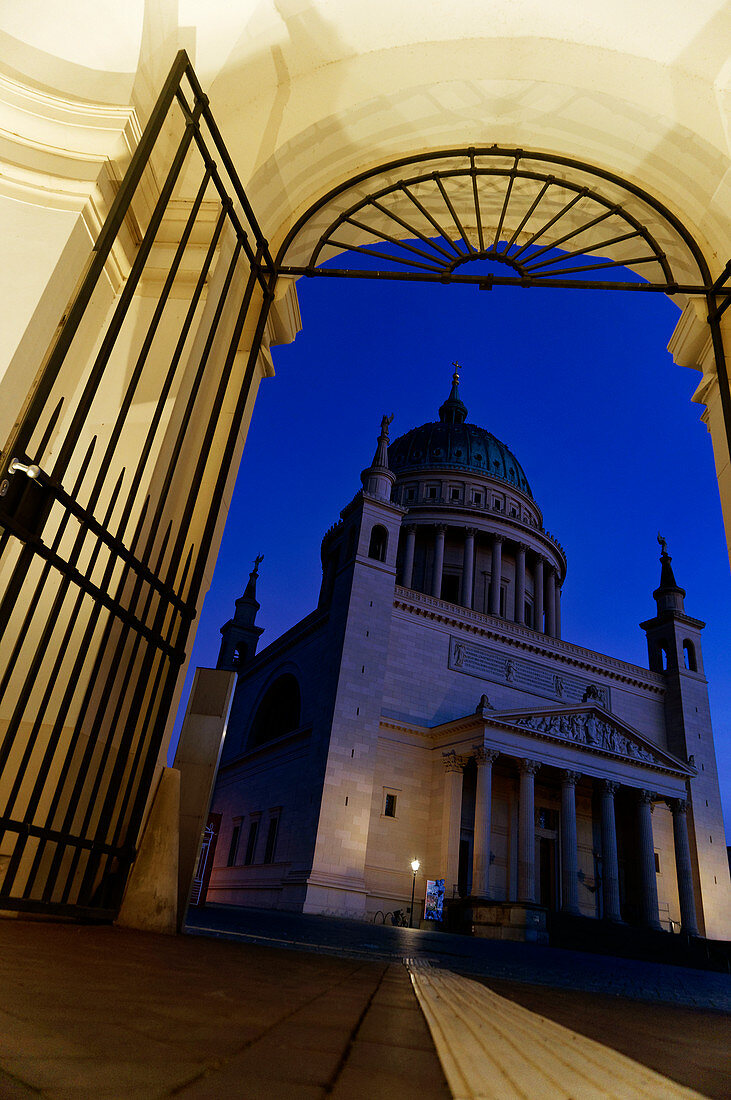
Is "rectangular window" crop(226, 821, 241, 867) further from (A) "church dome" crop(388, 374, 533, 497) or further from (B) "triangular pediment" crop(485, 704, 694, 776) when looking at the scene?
(A) "church dome" crop(388, 374, 533, 497)

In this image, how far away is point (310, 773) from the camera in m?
24.0

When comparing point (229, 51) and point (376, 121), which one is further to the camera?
point (376, 121)

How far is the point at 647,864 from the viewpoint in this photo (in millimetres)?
25703

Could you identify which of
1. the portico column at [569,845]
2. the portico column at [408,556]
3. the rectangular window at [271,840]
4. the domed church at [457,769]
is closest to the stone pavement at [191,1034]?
the domed church at [457,769]

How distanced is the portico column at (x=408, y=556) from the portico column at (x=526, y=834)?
14.3m

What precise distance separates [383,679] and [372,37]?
2160 centimetres

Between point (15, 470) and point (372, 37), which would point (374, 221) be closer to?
point (372, 37)

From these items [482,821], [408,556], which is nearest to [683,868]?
[482,821]

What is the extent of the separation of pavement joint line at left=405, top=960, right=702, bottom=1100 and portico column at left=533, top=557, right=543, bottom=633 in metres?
39.7

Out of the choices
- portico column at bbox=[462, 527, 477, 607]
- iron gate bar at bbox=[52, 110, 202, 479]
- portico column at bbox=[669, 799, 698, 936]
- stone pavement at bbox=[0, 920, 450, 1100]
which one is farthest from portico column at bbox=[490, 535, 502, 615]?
stone pavement at bbox=[0, 920, 450, 1100]

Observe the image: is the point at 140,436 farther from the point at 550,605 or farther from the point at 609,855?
the point at 550,605

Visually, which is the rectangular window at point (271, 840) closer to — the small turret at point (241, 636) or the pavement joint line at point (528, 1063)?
the small turret at point (241, 636)

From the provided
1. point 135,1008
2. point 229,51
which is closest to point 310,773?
point 229,51

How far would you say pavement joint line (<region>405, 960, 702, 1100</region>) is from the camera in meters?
1.03
